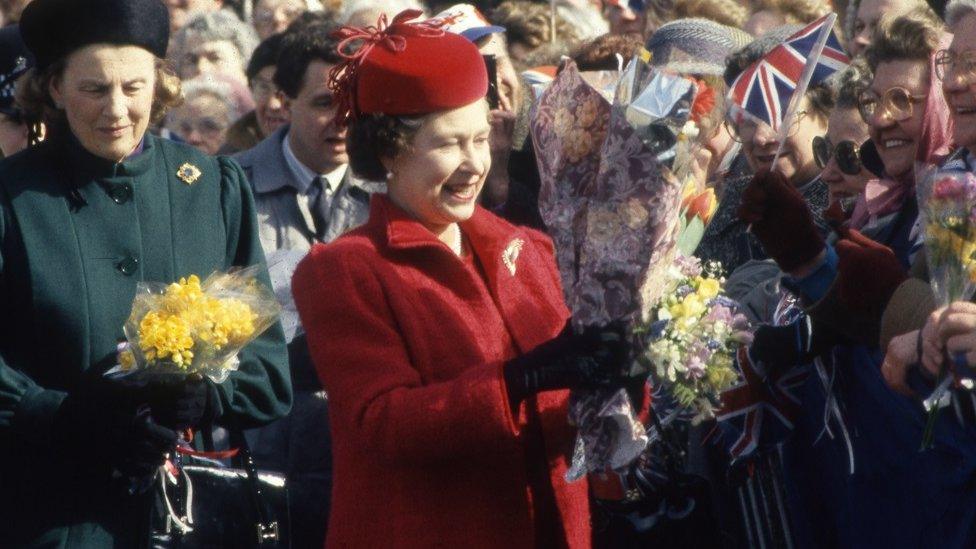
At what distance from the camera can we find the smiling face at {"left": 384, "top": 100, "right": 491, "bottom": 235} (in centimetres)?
406

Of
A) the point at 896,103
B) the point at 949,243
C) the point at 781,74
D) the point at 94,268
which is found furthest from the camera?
the point at 896,103

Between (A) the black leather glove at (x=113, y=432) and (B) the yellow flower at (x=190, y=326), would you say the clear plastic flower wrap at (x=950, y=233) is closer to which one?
(B) the yellow flower at (x=190, y=326)

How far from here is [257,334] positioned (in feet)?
14.1

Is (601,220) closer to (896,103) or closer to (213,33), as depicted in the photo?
(896,103)

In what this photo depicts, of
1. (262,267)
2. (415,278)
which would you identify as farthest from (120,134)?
(415,278)

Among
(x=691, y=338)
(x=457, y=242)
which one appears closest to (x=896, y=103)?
(x=691, y=338)

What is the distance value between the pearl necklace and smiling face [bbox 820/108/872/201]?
1837 mm

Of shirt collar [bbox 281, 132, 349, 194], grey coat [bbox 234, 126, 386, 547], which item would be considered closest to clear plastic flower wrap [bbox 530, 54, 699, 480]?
grey coat [bbox 234, 126, 386, 547]

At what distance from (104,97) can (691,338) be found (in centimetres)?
164

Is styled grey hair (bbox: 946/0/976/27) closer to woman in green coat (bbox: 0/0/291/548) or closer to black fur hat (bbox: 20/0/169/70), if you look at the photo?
woman in green coat (bbox: 0/0/291/548)

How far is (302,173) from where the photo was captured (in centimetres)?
600

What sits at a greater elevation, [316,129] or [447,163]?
[447,163]

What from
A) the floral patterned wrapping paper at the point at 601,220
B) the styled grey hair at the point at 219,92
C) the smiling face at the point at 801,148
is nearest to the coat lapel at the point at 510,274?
the floral patterned wrapping paper at the point at 601,220

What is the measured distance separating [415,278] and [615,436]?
61 centimetres
